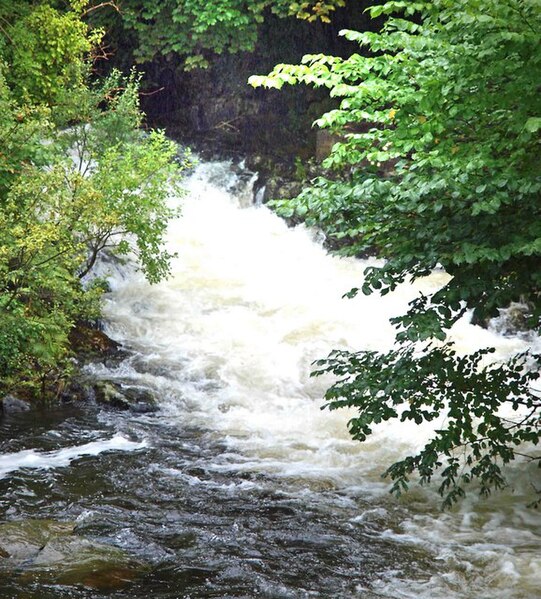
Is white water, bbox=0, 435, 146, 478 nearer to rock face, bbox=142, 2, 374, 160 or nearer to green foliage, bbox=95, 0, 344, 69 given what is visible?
green foliage, bbox=95, 0, 344, 69

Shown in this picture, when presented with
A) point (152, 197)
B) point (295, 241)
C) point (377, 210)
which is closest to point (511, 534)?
point (377, 210)

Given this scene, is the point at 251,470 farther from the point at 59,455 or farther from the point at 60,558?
the point at 60,558

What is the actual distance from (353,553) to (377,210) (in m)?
2.72

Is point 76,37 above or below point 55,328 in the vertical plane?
above

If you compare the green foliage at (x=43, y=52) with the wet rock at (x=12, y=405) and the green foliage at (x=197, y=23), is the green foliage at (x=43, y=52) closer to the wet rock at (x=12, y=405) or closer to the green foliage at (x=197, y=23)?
the wet rock at (x=12, y=405)

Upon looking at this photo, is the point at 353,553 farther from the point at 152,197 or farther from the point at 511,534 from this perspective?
the point at 152,197

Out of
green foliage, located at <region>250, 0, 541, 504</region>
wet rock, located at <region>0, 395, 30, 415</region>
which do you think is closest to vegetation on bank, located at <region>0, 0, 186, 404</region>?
wet rock, located at <region>0, 395, 30, 415</region>

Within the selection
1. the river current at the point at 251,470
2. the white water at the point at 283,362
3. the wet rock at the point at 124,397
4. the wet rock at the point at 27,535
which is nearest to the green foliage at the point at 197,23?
the white water at the point at 283,362

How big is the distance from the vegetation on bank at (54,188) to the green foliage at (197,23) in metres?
4.47

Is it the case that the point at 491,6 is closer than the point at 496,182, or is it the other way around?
the point at 491,6

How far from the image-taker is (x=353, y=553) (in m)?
6.23

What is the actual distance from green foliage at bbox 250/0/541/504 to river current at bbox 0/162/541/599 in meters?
0.90

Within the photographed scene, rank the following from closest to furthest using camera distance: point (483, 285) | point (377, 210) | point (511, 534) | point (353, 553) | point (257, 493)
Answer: point (483, 285)
point (377, 210)
point (353, 553)
point (511, 534)
point (257, 493)

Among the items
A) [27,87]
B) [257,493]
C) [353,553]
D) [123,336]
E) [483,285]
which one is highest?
[27,87]
